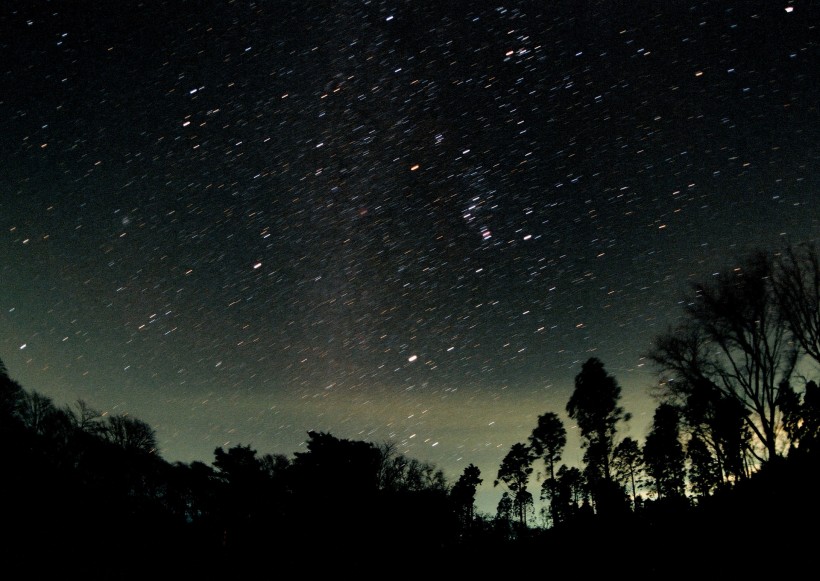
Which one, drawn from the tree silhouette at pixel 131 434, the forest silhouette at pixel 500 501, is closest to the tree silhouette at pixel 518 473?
the forest silhouette at pixel 500 501

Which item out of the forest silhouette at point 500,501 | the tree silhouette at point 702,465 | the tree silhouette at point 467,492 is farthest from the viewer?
the tree silhouette at point 467,492

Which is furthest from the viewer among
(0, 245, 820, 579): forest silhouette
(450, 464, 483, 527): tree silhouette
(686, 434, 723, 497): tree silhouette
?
(450, 464, 483, 527): tree silhouette

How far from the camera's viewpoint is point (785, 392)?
2252 centimetres

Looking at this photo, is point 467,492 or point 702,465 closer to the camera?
point 702,465

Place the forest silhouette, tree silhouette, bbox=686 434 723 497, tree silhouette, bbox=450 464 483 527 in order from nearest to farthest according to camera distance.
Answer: the forest silhouette < tree silhouette, bbox=686 434 723 497 < tree silhouette, bbox=450 464 483 527

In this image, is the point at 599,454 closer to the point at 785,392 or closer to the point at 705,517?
the point at 785,392

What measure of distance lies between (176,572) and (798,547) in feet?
92.1

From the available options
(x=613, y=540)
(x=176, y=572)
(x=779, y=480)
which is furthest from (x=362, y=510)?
(x=779, y=480)

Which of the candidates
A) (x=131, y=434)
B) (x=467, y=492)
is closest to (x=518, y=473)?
(x=467, y=492)

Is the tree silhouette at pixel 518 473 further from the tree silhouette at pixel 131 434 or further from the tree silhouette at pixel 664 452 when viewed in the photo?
the tree silhouette at pixel 131 434

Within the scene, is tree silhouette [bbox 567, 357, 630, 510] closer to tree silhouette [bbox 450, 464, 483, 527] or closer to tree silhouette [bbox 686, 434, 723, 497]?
tree silhouette [bbox 686, 434, 723, 497]

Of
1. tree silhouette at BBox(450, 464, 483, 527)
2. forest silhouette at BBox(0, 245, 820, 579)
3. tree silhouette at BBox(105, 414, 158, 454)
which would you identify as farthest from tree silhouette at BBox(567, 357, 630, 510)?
tree silhouette at BBox(105, 414, 158, 454)

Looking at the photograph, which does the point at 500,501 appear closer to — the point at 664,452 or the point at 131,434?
the point at 664,452

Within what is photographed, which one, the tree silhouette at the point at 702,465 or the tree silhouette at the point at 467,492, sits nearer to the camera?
the tree silhouette at the point at 702,465
